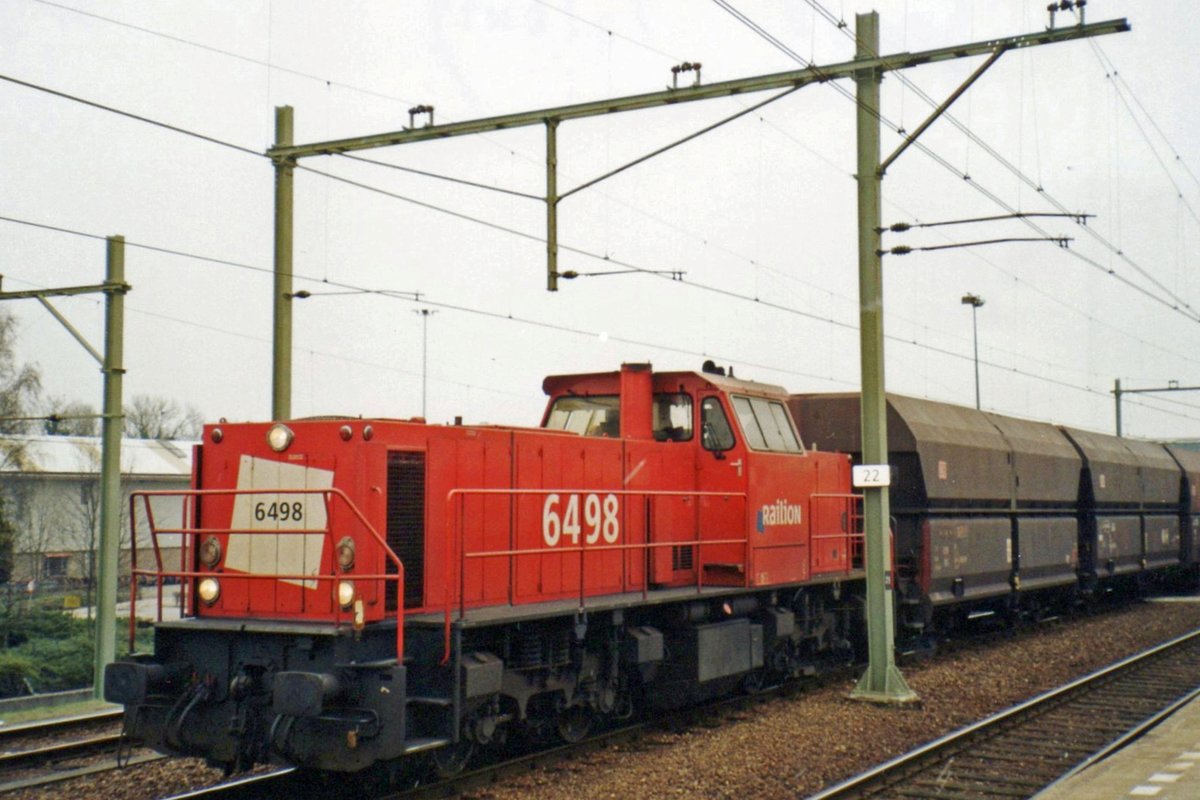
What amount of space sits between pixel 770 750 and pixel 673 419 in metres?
3.56

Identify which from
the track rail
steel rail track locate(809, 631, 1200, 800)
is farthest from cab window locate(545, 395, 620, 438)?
the track rail

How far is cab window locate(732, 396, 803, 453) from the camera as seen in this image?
38.3 ft

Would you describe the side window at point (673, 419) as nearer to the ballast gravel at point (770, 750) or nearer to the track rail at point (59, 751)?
the ballast gravel at point (770, 750)

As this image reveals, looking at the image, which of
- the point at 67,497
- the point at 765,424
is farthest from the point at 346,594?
A: the point at 67,497

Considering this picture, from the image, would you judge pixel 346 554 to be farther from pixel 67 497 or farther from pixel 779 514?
pixel 67 497

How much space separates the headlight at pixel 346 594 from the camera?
7.88 m

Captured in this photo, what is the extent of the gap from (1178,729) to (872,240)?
5.52 meters

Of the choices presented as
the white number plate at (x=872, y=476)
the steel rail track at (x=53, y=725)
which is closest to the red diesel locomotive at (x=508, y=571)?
the white number plate at (x=872, y=476)

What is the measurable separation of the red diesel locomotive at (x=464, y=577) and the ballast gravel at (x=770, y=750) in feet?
1.84

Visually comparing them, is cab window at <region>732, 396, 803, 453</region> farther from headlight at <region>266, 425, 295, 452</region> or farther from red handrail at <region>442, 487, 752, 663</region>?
headlight at <region>266, 425, 295, 452</region>

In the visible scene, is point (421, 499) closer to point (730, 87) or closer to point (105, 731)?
point (105, 731)

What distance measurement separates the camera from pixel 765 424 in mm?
12195

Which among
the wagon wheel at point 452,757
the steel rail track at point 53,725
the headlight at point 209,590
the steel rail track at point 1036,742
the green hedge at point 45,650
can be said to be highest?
the headlight at point 209,590

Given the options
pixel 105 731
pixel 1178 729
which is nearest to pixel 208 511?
pixel 105 731
